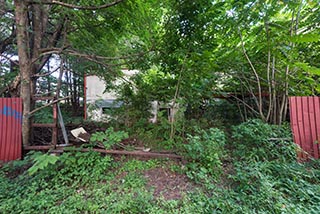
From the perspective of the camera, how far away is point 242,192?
218cm

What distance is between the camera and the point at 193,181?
2.50 meters

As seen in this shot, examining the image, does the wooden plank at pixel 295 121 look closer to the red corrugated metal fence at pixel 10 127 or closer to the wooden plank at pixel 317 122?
the wooden plank at pixel 317 122

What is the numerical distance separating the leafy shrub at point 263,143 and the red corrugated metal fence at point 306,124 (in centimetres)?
20

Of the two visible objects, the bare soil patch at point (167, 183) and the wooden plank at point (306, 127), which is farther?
the wooden plank at point (306, 127)

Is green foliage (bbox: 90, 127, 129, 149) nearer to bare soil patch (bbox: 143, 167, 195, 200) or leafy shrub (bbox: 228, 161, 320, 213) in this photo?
bare soil patch (bbox: 143, 167, 195, 200)

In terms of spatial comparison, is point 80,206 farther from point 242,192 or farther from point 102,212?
point 242,192

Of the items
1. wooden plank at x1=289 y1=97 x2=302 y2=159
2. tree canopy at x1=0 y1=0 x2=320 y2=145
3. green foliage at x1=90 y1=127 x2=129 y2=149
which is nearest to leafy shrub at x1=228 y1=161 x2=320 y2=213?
wooden plank at x1=289 y1=97 x2=302 y2=159

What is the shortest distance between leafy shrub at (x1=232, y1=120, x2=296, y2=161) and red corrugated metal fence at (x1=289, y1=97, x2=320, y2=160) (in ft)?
0.65

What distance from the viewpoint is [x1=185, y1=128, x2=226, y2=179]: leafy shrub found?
261cm

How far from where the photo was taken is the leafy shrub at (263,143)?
286 centimetres

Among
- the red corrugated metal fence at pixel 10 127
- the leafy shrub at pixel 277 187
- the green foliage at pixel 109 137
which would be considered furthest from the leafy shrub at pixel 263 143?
the red corrugated metal fence at pixel 10 127

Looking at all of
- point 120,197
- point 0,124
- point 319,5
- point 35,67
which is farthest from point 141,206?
point 319,5

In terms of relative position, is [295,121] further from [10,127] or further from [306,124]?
[10,127]

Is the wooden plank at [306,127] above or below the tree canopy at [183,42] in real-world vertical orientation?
below
